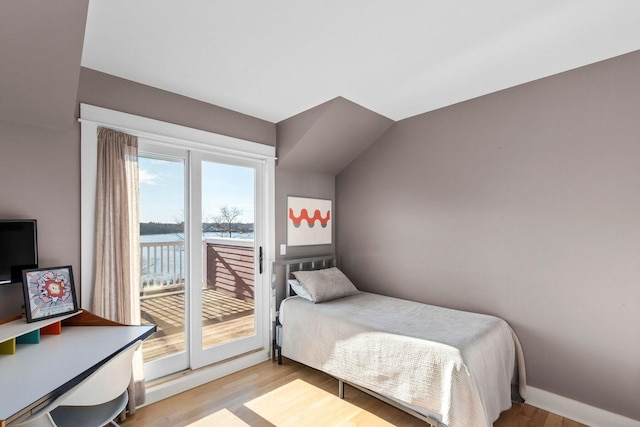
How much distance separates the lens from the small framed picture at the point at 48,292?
5.79ft

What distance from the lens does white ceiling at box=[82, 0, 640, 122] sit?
5.32ft

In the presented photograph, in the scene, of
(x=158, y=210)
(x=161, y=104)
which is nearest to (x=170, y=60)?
(x=161, y=104)

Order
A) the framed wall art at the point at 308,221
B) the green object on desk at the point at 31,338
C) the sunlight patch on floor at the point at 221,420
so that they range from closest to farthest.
→ 1. the green object on desk at the point at 31,338
2. the sunlight patch on floor at the point at 221,420
3. the framed wall art at the point at 308,221

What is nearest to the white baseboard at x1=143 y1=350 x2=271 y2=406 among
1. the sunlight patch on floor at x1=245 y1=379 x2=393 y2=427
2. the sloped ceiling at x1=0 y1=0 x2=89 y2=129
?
the sunlight patch on floor at x1=245 y1=379 x2=393 y2=427

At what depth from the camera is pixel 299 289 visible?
313cm

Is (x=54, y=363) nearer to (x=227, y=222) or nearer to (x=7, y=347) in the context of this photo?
(x=7, y=347)

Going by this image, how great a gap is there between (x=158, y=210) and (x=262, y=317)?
149cm

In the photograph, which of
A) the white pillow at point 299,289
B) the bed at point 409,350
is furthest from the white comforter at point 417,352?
the white pillow at point 299,289

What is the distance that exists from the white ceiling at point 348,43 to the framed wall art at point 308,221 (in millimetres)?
1271

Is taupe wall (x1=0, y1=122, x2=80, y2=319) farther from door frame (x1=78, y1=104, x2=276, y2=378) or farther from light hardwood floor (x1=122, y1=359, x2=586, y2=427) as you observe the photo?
light hardwood floor (x1=122, y1=359, x2=586, y2=427)

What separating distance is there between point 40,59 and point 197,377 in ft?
8.05

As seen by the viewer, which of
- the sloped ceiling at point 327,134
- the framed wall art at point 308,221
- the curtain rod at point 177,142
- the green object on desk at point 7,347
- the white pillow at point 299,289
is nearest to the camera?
the green object on desk at point 7,347

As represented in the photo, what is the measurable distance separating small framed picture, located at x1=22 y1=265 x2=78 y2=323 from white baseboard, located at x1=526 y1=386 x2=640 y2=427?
10.8ft

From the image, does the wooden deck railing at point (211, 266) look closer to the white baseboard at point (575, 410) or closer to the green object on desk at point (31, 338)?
the green object on desk at point (31, 338)
